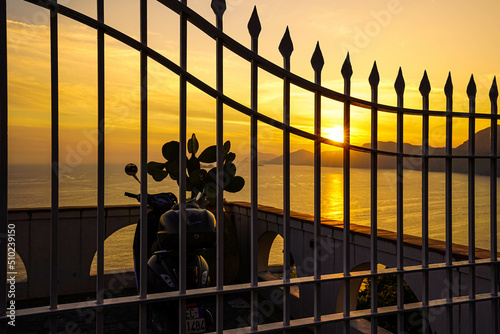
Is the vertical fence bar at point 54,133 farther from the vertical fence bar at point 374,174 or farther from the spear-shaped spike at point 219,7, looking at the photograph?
the vertical fence bar at point 374,174

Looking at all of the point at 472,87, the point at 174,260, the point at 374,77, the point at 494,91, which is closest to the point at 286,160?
the point at 374,77

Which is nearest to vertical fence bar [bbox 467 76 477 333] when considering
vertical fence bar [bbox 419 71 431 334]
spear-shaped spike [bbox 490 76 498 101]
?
spear-shaped spike [bbox 490 76 498 101]

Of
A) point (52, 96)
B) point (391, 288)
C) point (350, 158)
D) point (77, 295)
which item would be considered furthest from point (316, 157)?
point (77, 295)

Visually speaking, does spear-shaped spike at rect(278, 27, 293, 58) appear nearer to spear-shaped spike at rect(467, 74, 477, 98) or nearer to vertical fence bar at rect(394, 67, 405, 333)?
vertical fence bar at rect(394, 67, 405, 333)

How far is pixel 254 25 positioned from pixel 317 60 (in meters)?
0.34

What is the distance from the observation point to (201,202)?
12.2ft

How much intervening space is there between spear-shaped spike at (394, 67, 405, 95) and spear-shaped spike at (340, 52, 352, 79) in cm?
31

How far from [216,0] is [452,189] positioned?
1571mm

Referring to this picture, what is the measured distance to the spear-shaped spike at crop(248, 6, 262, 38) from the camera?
5.47ft

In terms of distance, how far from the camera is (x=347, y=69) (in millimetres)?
1875

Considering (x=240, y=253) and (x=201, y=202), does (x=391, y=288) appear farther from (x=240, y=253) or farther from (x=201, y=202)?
(x=201, y=202)

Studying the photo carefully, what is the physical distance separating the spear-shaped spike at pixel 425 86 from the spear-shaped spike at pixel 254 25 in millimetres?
981

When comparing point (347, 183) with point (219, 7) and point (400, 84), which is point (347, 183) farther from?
point (219, 7)
